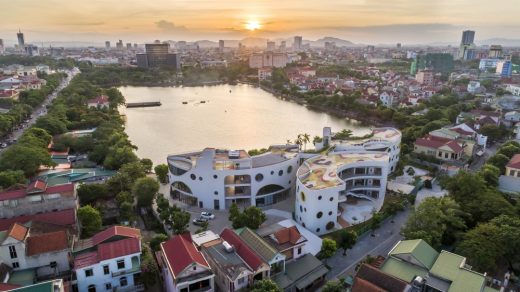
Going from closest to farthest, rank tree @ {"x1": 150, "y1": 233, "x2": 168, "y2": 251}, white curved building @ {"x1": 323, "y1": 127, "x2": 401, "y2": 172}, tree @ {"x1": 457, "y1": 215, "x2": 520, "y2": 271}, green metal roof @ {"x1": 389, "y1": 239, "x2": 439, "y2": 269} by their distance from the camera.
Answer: green metal roof @ {"x1": 389, "y1": 239, "x2": 439, "y2": 269} → tree @ {"x1": 457, "y1": 215, "x2": 520, "y2": 271} → tree @ {"x1": 150, "y1": 233, "x2": 168, "y2": 251} → white curved building @ {"x1": 323, "y1": 127, "x2": 401, "y2": 172}

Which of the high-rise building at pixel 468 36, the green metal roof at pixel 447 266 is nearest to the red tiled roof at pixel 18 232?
the green metal roof at pixel 447 266

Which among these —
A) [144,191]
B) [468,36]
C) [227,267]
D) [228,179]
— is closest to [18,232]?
[144,191]

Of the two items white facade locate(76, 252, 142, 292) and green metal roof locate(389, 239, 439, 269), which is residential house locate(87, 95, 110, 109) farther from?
green metal roof locate(389, 239, 439, 269)

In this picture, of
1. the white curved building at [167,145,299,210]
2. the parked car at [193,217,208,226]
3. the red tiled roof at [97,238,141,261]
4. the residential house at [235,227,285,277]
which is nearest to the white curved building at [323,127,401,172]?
the white curved building at [167,145,299,210]

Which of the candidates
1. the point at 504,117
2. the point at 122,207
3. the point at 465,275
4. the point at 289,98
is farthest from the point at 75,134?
the point at 504,117

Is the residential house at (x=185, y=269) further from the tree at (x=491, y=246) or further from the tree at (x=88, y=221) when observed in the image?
the tree at (x=491, y=246)
